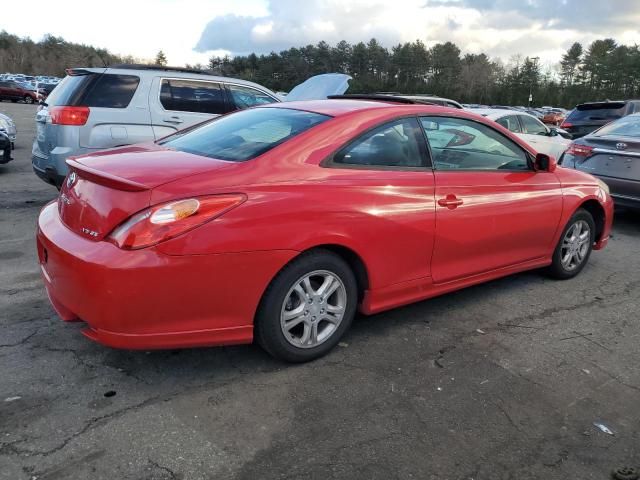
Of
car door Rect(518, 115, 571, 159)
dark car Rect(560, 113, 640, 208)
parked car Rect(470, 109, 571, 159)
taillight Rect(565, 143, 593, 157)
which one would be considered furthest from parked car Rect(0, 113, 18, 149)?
car door Rect(518, 115, 571, 159)

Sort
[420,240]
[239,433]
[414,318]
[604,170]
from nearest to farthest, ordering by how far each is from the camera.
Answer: [239,433], [420,240], [414,318], [604,170]

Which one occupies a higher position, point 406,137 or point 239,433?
point 406,137

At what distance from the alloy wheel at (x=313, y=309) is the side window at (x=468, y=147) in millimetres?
1189

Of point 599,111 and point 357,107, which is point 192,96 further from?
point 599,111

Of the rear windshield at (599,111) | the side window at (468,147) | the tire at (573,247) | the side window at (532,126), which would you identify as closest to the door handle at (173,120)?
the side window at (468,147)

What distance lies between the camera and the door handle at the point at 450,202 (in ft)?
12.5

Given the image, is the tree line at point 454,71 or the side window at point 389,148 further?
the tree line at point 454,71

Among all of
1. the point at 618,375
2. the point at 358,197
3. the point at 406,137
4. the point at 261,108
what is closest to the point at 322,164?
the point at 358,197

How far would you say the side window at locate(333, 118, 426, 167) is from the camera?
347 cm

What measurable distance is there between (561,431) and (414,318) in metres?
1.46

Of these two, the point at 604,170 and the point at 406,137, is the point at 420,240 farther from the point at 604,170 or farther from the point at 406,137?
A: the point at 604,170

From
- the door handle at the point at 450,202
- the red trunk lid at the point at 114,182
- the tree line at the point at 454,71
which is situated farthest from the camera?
the tree line at the point at 454,71

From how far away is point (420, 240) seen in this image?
3688 millimetres

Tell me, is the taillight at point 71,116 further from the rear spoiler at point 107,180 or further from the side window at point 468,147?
the side window at point 468,147
